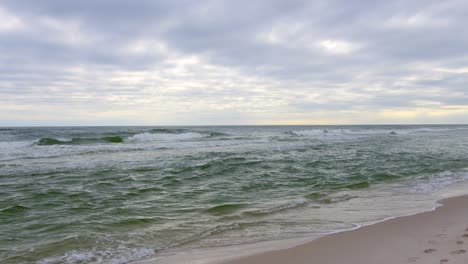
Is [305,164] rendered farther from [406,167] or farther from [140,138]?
[140,138]

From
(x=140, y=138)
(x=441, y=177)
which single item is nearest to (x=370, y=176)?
(x=441, y=177)

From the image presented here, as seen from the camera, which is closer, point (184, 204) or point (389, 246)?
point (389, 246)

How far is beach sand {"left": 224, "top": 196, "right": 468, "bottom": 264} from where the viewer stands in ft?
13.5

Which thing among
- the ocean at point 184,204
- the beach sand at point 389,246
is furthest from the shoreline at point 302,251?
the ocean at point 184,204

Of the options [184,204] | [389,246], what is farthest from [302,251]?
[184,204]

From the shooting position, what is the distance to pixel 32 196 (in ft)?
26.7

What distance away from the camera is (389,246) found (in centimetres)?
460

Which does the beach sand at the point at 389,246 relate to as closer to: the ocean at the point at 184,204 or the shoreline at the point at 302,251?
the shoreline at the point at 302,251

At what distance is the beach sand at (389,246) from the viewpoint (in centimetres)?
411

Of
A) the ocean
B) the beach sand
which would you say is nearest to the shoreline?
the beach sand

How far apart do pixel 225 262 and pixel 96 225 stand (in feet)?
8.87

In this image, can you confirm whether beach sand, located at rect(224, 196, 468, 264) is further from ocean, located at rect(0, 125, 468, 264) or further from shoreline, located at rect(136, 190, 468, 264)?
ocean, located at rect(0, 125, 468, 264)

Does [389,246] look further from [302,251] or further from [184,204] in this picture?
[184,204]

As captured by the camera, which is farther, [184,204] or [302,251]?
[184,204]
